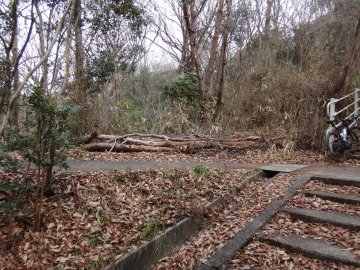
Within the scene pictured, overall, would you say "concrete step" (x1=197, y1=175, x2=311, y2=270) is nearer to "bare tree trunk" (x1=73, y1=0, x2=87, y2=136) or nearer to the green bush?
"bare tree trunk" (x1=73, y1=0, x2=87, y2=136)

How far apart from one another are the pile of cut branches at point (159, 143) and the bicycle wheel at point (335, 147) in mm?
1631

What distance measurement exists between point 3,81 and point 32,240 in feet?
5.94

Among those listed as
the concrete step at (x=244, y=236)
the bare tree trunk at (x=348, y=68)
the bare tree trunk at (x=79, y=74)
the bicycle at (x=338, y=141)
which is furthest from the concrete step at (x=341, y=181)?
the bare tree trunk at (x=79, y=74)

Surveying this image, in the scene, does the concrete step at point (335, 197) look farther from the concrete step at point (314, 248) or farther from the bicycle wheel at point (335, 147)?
the bicycle wheel at point (335, 147)

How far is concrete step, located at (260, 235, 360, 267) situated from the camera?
120 inches

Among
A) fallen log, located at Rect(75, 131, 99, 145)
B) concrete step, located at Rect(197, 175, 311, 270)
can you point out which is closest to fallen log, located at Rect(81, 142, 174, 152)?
fallen log, located at Rect(75, 131, 99, 145)

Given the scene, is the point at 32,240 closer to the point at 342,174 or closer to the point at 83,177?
the point at 83,177

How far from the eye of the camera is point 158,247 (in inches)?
139

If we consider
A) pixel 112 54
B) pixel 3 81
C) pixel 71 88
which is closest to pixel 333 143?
pixel 3 81

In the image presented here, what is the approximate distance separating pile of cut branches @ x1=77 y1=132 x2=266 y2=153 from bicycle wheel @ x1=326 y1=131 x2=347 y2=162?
163 centimetres

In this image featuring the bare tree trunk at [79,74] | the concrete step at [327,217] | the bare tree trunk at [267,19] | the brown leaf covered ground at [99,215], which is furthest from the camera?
the bare tree trunk at [267,19]

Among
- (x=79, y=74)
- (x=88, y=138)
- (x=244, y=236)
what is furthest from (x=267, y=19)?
(x=244, y=236)

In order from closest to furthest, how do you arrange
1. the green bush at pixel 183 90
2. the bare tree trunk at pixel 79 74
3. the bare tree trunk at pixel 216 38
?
the bare tree trunk at pixel 79 74 → the bare tree trunk at pixel 216 38 → the green bush at pixel 183 90

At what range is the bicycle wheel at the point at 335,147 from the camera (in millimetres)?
6461
